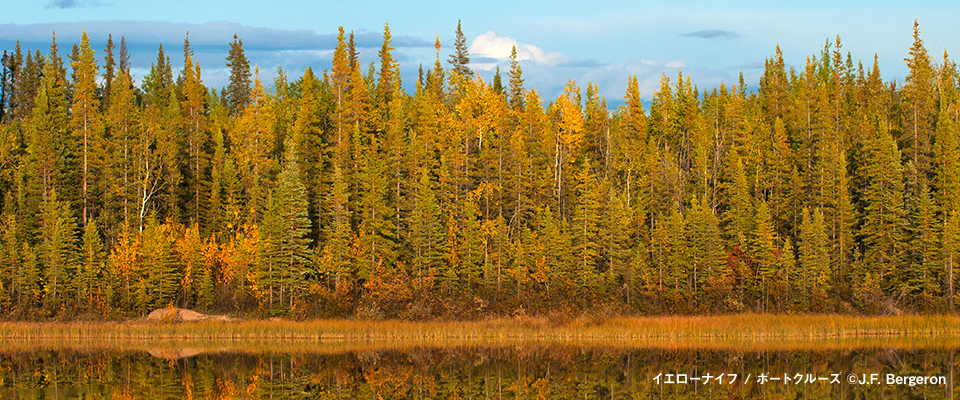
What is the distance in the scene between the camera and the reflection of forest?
2961 cm

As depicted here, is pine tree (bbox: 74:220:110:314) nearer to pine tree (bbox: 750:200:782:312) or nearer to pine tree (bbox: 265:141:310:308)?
pine tree (bbox: 265:141:310:308)

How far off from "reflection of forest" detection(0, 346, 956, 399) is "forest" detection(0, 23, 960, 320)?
1351cm

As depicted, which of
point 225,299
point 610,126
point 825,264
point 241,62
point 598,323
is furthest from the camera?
point 241,62

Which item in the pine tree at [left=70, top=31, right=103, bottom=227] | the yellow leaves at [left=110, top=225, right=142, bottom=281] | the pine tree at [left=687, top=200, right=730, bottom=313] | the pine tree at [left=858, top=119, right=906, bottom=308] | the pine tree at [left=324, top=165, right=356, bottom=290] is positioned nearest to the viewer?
the yellow leaves at [left=110, top=225, right=142, bottom=281]

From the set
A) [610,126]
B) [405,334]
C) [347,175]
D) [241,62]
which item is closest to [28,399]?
[405,334]

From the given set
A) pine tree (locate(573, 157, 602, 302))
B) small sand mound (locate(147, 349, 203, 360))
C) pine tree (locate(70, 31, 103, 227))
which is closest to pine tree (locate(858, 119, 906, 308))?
pine tree (locate(573, 157, 602, 302))

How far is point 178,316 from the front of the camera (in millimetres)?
55844

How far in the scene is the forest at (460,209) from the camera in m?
61.3

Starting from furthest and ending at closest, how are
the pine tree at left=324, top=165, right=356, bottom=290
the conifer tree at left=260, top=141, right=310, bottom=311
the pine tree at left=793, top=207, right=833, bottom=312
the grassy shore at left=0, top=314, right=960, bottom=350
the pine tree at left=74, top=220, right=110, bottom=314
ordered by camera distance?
the pine tree at left=793, top=207, right=833, bottom=312 < the pine tree at left=324, top=165, right=356, bottom=290 < the pine tree at left=74, top=220, right=110, bottom=314 < the conifer tree at left=260, top=141, right=310, bottom=311 < the grassy shore at left=0, top=314, right=960, bottom=350

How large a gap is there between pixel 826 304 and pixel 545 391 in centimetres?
4151

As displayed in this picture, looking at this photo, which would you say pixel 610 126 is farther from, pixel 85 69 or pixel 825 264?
pixel 85 69

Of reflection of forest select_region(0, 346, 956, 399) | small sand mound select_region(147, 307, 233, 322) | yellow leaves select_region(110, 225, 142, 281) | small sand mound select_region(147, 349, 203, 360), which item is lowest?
small sand mound select_region(147, 307, 233, 322)

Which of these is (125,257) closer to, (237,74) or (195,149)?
(195,149)

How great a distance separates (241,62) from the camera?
106562 mm
